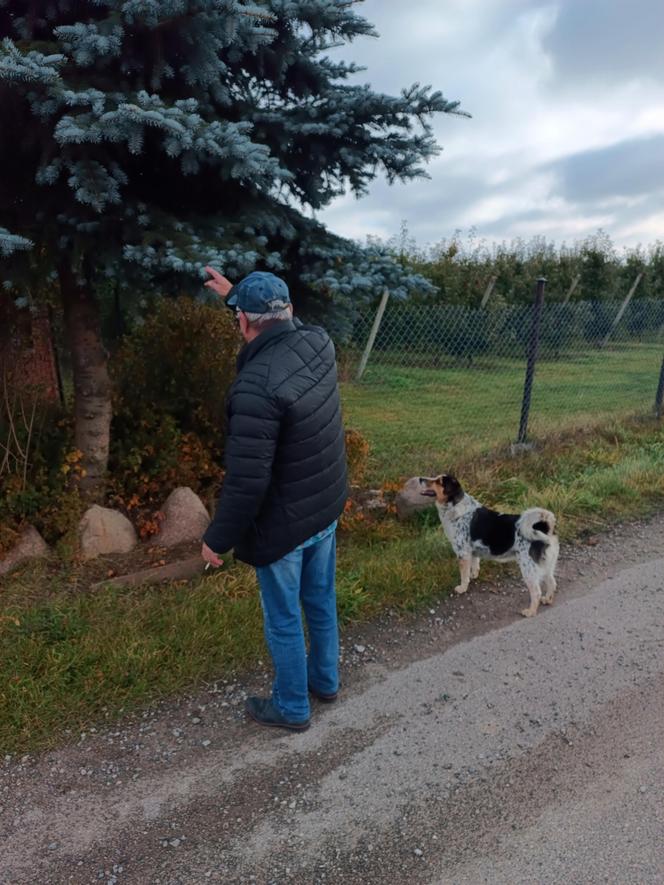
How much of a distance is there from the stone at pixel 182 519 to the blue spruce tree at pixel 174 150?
0.57 meters

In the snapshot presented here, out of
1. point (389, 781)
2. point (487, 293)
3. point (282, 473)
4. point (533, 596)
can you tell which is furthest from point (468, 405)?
point (389, 781)

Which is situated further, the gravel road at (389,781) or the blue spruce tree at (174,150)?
the blue spruce tree at (174,150)

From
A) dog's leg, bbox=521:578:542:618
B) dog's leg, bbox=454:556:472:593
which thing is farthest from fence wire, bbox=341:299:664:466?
dog's leg, bbox=521:578:542:618

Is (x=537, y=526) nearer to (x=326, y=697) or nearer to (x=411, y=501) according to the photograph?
(x=411, y=501)

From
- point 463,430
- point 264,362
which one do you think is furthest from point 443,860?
point 463,430

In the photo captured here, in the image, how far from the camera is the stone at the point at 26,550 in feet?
13.2

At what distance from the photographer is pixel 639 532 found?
512cm

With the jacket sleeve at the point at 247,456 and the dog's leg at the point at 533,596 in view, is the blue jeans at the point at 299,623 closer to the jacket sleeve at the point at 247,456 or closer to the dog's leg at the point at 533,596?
the jacket sleeve at the point at 247,456

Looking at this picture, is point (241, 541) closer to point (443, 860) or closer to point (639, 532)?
point (443, 860)

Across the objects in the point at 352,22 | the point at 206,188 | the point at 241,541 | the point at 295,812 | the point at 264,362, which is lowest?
the point at 295,812

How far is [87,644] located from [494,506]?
11.2 feet

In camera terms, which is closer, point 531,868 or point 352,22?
point 531,868

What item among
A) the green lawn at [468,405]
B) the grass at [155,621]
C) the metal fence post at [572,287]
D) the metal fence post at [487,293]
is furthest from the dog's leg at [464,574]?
the metal fence post at [572,287]

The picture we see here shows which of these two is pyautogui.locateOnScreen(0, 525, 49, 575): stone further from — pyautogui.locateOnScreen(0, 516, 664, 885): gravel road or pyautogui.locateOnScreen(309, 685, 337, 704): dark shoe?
pyautogui.locateOnScreen(309, 685, 337, 704): dark shoe
